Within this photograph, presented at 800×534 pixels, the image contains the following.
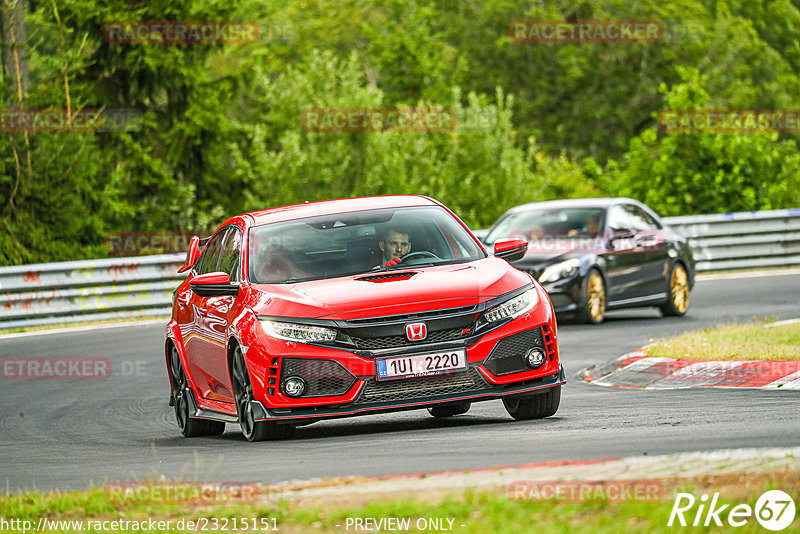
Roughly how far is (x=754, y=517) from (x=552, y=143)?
61.0 metres

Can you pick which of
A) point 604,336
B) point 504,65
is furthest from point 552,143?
point 604,336

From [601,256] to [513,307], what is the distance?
32.3 ft

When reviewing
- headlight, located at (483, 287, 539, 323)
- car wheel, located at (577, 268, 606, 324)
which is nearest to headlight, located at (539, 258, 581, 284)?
car wheel, located at (577, 268, 606, 324)

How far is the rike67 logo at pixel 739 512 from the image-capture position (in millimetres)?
5266

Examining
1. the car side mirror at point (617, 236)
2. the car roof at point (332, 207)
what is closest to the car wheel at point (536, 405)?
the car roof at point (332, 207)

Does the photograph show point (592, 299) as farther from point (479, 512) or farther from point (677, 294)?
point (479, 512)

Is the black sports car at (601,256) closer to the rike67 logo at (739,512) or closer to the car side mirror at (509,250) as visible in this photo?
the car side mirror at (509,250)

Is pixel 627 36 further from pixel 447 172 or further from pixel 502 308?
pixel 502 308

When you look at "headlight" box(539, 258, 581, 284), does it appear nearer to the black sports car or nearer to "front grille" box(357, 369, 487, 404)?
the black sports car

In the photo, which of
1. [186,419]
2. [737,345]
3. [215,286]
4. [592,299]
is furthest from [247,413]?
[592,299]

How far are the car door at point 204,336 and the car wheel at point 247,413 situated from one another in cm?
37

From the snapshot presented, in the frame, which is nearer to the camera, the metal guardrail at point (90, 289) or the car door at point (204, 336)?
the car door at point (204, 336)

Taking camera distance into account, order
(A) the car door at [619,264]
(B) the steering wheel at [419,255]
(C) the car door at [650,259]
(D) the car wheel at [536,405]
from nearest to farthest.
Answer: (D) the car wheel at [536,405], (B) the steering wheel at [419,255], (A) the car door at [619,264], (C) the car door at [650,259]

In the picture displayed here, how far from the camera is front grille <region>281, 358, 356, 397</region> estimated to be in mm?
8984
